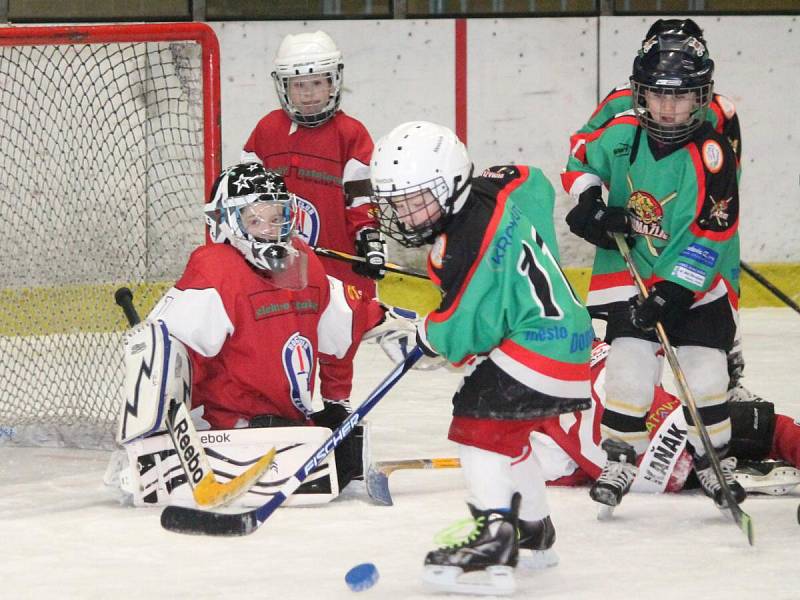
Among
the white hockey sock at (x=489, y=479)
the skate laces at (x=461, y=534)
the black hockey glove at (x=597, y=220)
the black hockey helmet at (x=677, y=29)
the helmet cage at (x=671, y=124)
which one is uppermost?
the black hockey helmet at (x=677, y=29)

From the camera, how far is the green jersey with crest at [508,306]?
2592mm

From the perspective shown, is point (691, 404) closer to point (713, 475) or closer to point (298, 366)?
point (713, 475)

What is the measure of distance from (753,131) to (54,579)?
4.32 m

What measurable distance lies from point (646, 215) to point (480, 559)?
3.35ft

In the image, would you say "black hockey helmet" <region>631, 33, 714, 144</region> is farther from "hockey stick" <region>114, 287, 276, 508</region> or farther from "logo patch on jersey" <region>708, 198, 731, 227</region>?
"hockey stick" <region>114, 287, 276, 508</region>

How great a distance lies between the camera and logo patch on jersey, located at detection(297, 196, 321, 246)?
3.99 meters

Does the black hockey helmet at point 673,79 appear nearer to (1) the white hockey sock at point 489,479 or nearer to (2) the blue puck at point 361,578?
(1) the white hockey sock at point 489,479

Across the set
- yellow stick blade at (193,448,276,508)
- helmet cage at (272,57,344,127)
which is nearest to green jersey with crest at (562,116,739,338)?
helmet cage at (272,57,344,127)

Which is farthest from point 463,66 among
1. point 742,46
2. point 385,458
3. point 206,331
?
point 206,331

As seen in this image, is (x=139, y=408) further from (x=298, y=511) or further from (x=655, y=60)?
(x=655, y=60)

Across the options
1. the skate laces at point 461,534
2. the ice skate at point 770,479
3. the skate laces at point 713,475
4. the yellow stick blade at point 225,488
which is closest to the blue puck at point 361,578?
the skate laces at point 461,534

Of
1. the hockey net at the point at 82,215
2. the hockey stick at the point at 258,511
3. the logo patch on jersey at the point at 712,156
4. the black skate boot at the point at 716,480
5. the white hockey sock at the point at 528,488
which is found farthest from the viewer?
the hockey net at the point at 82,215

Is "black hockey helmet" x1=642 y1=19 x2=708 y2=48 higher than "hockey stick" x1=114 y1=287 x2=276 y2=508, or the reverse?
"black hockey helmet" x1=642 y1=19 x2=708 y2=48

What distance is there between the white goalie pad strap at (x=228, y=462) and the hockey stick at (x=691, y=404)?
30.5 inches
